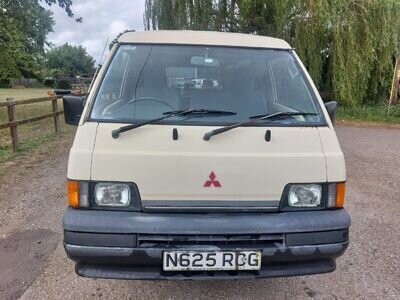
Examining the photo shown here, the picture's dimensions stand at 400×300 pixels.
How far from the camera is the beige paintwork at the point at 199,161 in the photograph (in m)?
2.29

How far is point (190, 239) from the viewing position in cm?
222

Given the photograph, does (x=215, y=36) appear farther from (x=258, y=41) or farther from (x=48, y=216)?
(x=48, y=216)

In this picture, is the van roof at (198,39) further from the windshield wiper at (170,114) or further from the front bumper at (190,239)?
the front bumper at (190,239)

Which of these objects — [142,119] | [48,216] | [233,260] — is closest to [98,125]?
[142,119]

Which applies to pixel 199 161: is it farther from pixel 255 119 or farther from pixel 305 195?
pixel 305 195

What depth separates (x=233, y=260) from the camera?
7.32 ft

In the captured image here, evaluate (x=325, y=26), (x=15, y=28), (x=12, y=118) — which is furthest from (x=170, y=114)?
(x=15, y=28)

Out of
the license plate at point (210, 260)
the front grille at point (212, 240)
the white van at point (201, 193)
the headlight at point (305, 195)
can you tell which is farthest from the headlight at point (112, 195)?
the headlight at point (305, 195)

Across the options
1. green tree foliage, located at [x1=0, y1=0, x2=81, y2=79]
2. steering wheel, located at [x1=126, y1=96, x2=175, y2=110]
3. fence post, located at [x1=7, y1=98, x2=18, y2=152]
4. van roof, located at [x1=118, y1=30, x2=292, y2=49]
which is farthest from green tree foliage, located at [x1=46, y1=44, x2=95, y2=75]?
steering wheel, located at [x1=126, y1=96, x2=175, y2=110]

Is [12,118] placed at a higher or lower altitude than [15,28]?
lower

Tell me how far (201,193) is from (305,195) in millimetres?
696

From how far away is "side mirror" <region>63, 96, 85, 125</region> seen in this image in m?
2.87

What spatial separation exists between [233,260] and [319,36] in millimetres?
12272

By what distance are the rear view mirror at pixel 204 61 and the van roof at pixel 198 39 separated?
0.14 m
